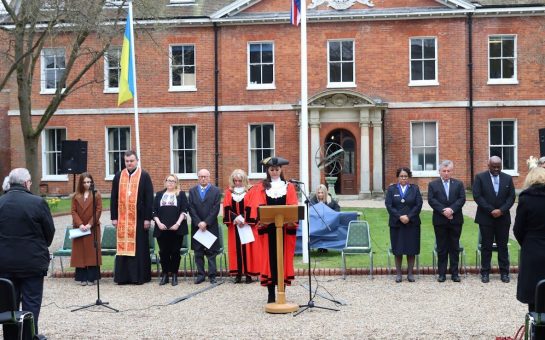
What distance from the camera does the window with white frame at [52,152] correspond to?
3191 centimetres

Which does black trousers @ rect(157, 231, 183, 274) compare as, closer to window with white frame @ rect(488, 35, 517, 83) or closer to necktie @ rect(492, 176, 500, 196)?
necktie @ rect(492, 176, 500, 196)

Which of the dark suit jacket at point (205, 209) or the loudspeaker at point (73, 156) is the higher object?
the loudspeaker at point (73, 156)

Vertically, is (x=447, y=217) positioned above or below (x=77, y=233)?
above

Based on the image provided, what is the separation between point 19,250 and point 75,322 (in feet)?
6.64

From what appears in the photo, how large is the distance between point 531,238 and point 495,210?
442 centimetres

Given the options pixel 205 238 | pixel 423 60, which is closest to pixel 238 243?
pixel 205 238

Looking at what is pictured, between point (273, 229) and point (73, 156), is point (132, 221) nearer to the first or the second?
point (273, 229)

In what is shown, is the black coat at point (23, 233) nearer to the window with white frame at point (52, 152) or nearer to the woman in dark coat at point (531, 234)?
the woman in dark coat at point (531, 234)

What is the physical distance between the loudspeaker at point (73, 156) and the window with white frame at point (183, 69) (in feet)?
34.2

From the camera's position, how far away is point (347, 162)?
3048 cm

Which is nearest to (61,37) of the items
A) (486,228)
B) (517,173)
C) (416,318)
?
(517,173)

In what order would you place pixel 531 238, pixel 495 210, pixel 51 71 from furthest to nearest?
pixel 51 71
pixel 495 210
pixel 531 238

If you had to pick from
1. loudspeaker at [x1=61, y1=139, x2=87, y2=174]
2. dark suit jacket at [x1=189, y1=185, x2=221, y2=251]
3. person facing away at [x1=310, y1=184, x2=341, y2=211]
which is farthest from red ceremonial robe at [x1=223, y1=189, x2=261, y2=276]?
loudspeaker at [x1=61, y1=139, x2=87, y2=174]

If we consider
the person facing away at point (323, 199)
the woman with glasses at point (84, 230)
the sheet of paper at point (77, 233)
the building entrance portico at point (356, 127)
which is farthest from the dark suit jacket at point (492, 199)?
the building entrance portico at point (356, 127)
